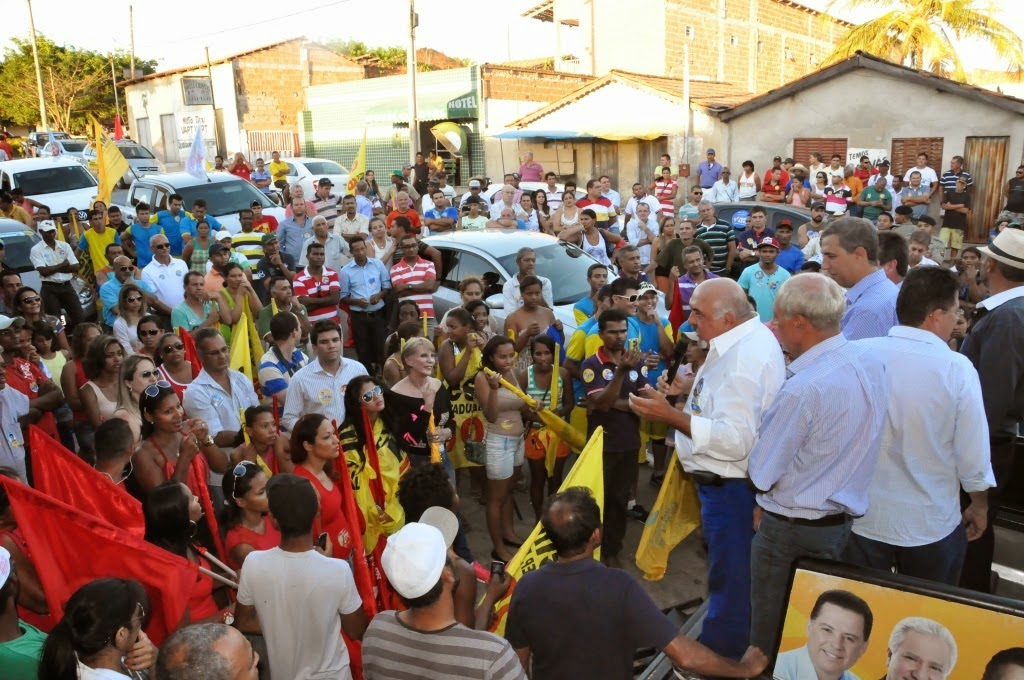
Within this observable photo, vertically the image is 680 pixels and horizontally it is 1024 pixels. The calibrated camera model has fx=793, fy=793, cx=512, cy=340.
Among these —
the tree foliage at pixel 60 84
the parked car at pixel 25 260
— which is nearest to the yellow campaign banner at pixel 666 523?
the parked car at pixel 25 260

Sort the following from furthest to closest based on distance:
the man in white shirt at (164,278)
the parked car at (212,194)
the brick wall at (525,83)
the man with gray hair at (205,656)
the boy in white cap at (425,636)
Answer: the brick wall at (525,83), the parked car at (212,194), the man in white shirt at (164,278), the boy in white cap at (425,636), the man with gray hair at (205,656)

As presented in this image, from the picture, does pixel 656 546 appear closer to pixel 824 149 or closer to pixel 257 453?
pixel 257 453

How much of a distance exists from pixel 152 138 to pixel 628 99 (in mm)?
28711

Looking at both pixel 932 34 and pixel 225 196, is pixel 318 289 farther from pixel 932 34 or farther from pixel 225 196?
pixel 932 34

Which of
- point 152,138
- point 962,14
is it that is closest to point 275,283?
point 962,14

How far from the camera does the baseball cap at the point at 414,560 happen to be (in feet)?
8.79

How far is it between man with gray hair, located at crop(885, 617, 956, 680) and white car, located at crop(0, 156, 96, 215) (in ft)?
60.9

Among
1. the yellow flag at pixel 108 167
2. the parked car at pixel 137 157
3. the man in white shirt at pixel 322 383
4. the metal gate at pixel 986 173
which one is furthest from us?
the parked car at pixel 137 157

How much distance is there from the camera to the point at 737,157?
2097 cm

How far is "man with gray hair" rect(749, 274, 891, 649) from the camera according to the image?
3408 mm

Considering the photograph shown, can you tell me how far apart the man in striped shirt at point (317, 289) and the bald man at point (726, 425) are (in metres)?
5.63

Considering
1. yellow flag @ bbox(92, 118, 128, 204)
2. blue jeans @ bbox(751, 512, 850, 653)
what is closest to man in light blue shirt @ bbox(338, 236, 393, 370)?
blue jeans @ bbox(751, 512, 850, 653)

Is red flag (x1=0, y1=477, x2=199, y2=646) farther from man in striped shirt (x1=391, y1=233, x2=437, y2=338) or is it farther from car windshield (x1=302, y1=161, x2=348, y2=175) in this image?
car windshield (x1=302, y1=161, x2=348, y2=175)

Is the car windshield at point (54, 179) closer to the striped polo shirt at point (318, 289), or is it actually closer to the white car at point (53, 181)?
the white car at point (53, 181)
